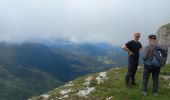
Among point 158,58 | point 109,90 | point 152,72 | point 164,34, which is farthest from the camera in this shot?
point 164,34

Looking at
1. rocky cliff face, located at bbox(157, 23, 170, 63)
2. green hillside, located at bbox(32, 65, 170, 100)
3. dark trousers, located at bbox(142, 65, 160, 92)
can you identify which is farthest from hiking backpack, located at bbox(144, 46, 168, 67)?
rocky cliff face, located at bbox(157, 23, 170, 63)

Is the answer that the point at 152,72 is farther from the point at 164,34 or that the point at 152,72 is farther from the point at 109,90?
the point at 164,34

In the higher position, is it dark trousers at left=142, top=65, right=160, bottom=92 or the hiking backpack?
the hiking backpack

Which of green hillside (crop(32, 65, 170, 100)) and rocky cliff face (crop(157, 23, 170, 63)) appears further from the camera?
rocky cliff face (crop(157, 23, 170, 63))

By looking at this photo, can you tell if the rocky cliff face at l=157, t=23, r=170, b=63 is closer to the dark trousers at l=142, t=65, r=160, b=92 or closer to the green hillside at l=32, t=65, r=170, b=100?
the green hillside at l=32, t=65, r=170, b=100

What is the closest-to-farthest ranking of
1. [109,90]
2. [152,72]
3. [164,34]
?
[152,72]
[109,90]
[164,34]

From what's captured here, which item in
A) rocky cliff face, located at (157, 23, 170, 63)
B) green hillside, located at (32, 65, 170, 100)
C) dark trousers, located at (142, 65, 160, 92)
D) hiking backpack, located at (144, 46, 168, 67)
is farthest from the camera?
rocky cliff face, located at (157, 23, 170, 63)

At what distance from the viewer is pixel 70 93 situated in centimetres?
2831

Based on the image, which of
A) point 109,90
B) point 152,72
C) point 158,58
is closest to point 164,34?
point 109,90

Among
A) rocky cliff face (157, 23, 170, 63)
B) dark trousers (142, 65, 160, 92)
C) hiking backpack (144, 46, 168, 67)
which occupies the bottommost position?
dark trousers (142, 65, 160, 92)

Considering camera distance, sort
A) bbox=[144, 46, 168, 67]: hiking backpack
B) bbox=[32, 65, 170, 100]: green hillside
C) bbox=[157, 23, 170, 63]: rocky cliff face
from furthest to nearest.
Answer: bbox=[157, 23, 170, 63]: rocky cliff face < bbox=[32, 65, 170, 100]: green hillside < bbox=[144, 46, 168, 67]: hiking backpack

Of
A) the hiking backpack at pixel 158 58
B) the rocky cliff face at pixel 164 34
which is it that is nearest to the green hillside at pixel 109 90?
the hiking backpack at pixel 158 58

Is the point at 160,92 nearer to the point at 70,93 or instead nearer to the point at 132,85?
the point at 132,85

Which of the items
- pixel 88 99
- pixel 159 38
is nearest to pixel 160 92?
pixel 88 99
